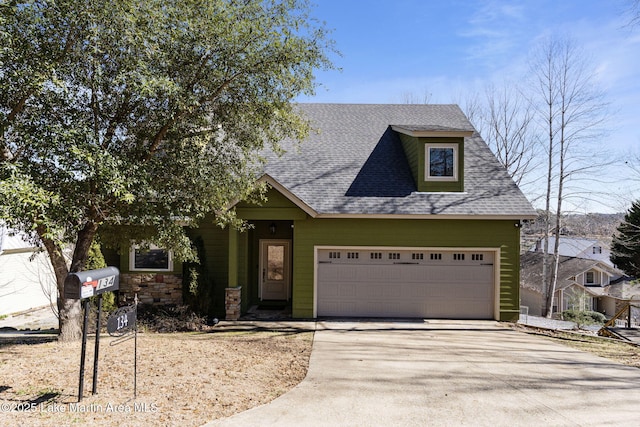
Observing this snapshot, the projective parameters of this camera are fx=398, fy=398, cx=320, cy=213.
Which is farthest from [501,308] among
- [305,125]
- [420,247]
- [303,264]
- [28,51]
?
[28,51]

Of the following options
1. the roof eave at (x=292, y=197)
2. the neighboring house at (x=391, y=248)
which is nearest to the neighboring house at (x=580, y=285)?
the neighboring house at (x=391, y=248)

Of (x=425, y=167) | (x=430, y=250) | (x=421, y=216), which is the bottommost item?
(x=430, y=250)

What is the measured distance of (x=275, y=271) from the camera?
13.8m

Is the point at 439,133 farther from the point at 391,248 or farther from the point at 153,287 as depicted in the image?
the point at 153,287

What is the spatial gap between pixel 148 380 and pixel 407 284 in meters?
7.90

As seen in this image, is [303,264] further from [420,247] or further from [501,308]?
[501,308]

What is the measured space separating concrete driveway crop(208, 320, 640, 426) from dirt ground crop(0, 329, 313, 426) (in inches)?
17.3

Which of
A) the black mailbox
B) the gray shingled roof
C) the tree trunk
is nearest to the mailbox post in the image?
the black mailbox

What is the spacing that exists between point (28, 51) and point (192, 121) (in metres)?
2.82

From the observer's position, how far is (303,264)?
38.1 ft

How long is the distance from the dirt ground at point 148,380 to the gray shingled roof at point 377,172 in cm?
511

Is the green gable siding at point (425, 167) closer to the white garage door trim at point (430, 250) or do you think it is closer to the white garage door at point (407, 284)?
the white garage door trim at point (430, 250)

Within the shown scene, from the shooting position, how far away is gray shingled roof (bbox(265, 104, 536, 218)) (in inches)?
461

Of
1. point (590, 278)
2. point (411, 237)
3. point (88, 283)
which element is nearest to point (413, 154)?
point (411, 237)
